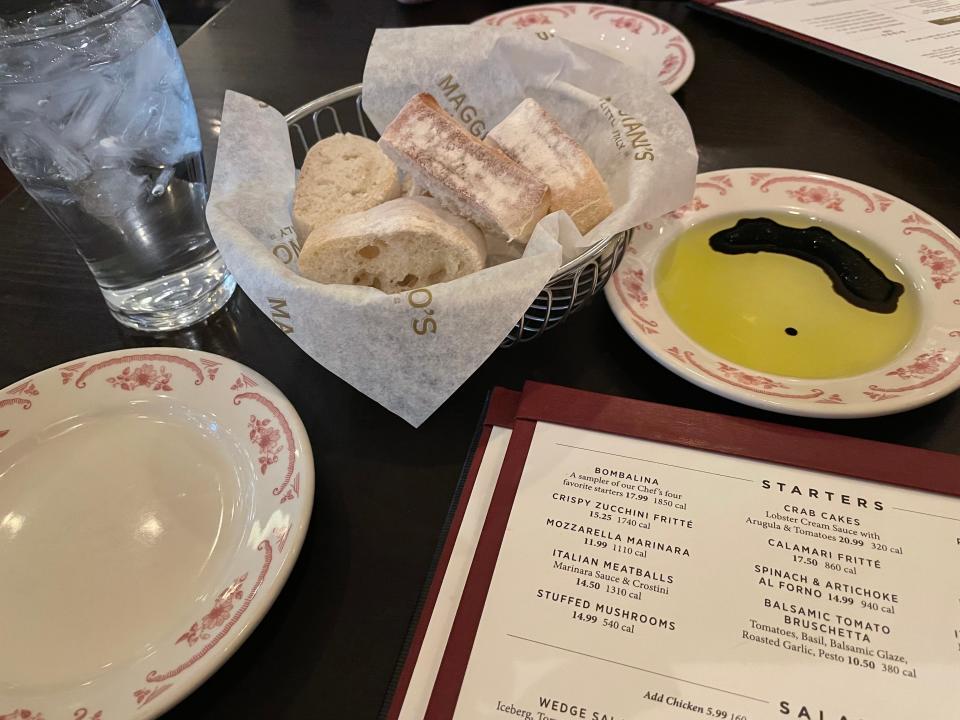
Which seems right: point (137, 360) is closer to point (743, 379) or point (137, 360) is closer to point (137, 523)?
point (137, 523)

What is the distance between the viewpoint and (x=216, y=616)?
46cm

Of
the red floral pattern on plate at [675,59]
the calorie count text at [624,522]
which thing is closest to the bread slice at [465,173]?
the calorie count text at [624,522]

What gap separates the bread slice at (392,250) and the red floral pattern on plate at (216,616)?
285 millimetres

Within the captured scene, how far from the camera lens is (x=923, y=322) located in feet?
2.09

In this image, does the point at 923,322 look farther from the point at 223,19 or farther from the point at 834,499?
the point at 223,19

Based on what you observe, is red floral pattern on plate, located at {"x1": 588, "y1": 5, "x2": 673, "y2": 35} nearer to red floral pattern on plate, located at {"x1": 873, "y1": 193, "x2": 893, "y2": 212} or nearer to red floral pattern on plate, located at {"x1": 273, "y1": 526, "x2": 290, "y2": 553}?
red floral pattern on plate, located at {"x1": 873, "y1": 193, "x2": 893, "y2": 212}

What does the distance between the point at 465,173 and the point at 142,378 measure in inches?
14.2

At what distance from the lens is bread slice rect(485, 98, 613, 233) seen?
67cm

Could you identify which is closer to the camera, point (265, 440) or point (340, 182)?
point (265, 440)

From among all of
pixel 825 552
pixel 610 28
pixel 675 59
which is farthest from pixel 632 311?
pixel 610 28

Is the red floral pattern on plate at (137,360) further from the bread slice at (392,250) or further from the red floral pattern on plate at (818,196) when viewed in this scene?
the red floral pattern on plate at (818,196)

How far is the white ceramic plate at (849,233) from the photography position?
1.85 feet

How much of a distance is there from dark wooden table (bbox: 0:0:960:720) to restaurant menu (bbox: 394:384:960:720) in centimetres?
8

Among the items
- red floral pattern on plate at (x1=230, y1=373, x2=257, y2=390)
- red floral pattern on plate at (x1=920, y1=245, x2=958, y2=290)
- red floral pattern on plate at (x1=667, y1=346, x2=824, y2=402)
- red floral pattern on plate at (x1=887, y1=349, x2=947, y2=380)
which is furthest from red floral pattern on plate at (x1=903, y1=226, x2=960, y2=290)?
red floral pattern on plate at (x1=230, y1=373, x2=257, y2=390)
